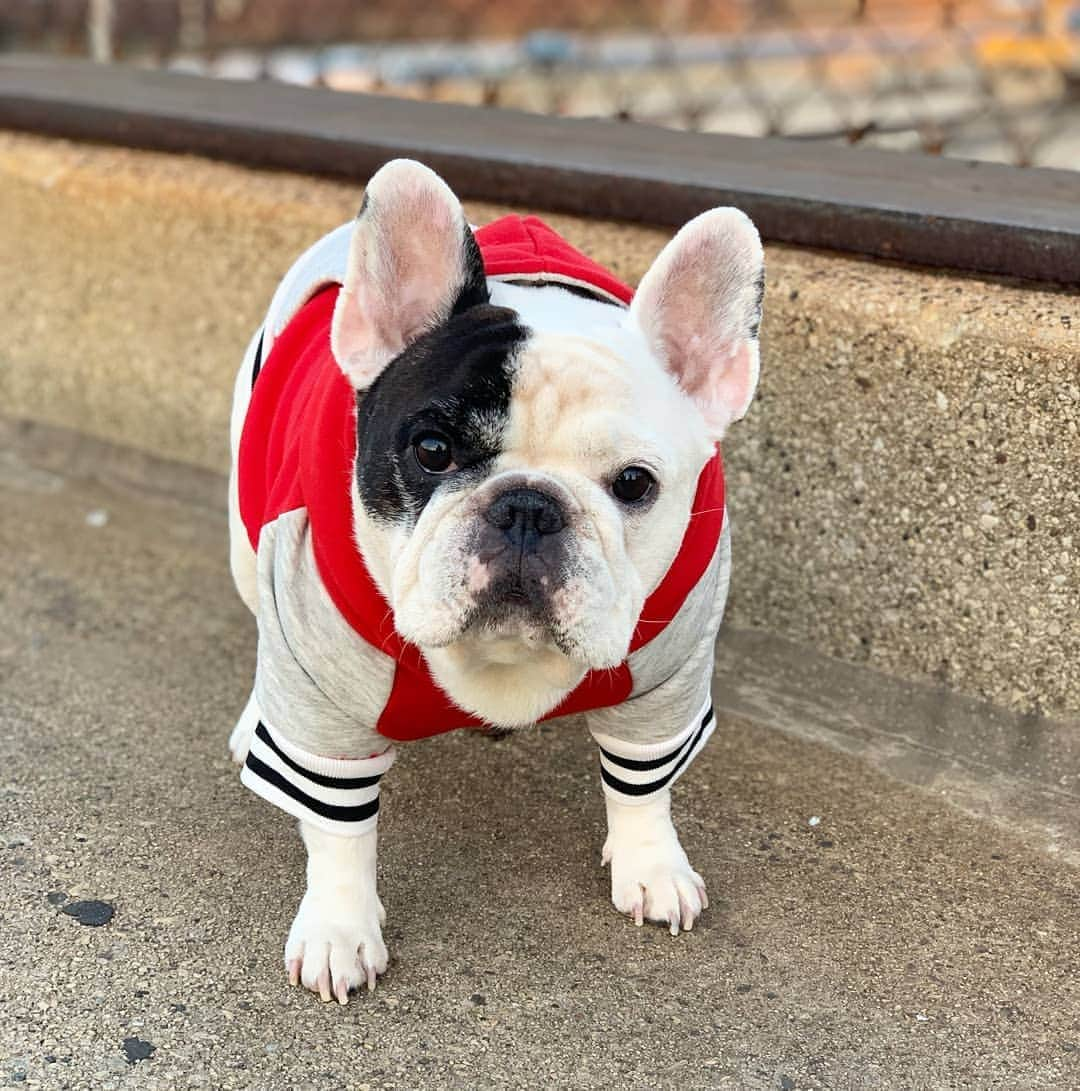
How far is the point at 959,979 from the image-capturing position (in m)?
2.39

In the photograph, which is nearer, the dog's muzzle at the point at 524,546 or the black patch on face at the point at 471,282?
the dog's muzzle at the point at 524,546

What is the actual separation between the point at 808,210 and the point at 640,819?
1.26 metres

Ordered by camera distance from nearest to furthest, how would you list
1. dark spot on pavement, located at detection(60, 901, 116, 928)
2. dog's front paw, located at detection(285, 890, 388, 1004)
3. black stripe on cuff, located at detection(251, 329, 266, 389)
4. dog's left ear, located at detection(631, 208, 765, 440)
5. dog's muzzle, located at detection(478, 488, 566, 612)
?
1. dog's muzzle, located at detection(478, 488, 566, 612)
2. dog's left ear, located at detection(631, 208, 765, 440)
3. dog's front paw, located at detection(285, 890, 388, 1004)
4. dark spot on pavement, located at detection(60, 901, 116, 928)
5. black stripe on cuff, located at detection(251, 329, 266, 389)

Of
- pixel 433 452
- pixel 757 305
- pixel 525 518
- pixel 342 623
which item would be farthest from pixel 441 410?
pixel 757 305

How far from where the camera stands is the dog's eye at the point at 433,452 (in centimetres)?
202

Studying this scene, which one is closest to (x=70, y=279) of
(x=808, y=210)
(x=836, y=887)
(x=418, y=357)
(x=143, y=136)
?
(x=143, y=136)

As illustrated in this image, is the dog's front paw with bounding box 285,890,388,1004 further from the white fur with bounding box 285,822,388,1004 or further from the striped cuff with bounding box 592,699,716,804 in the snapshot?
the striped cuff with bounding box 592,699,716,804

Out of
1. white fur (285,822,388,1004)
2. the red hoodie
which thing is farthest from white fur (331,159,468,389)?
white fur (285,822,388,1004)

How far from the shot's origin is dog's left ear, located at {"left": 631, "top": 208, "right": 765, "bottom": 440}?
2100 mm

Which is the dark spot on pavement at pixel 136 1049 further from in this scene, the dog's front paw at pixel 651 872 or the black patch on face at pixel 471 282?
the black patch on face at pixel 471 282

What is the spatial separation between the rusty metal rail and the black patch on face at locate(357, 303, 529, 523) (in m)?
1.16

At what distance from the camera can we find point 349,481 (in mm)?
2170

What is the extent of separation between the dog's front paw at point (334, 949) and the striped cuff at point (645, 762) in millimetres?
430

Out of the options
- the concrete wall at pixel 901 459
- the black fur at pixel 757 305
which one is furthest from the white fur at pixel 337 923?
the concrete wall at pixel 901 459
